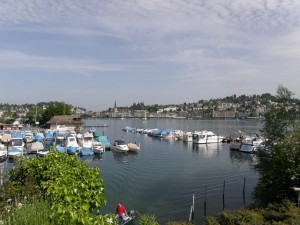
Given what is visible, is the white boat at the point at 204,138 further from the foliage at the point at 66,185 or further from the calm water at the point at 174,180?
the foliage at the point at 66,185

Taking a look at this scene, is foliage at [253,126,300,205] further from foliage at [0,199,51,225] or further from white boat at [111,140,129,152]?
white boat at [111,140,129,152]

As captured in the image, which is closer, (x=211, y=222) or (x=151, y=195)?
(x=211, y=222)

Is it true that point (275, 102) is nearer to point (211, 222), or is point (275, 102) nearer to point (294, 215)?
point (294, 215)

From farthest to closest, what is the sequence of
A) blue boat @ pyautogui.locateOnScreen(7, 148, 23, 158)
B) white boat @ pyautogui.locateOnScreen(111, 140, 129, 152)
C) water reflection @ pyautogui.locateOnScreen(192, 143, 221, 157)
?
water reflection @ pyautogui.locateOnScreen(192, 143, 221, 157) < white boat @ pyautogui.locateOnScreen(111, 140, 129, 152) < blue boat @ pyautogui.locateOnScreen(7, 148, 23, 158)

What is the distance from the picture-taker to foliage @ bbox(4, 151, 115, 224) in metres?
6.38

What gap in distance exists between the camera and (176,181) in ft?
115

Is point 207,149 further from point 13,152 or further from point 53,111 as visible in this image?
point 53,111

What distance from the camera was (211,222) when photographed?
12094 mm

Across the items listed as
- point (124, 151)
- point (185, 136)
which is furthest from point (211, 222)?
point (185, 136)

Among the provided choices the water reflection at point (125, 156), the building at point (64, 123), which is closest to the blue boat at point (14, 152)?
the water reflection at point (125, 156)

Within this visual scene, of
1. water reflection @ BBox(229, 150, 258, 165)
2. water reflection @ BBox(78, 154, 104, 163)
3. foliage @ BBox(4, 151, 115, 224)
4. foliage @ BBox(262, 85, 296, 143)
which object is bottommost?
water reflection @ BBox(229, 150, 258, 165)

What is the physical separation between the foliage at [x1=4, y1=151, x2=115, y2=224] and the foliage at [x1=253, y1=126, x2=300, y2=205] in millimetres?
15044

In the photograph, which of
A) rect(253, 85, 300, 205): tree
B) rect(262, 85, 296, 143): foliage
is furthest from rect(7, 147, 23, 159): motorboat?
rect(262, 85, 296, 143): foliage

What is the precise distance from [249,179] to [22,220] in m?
33.3
